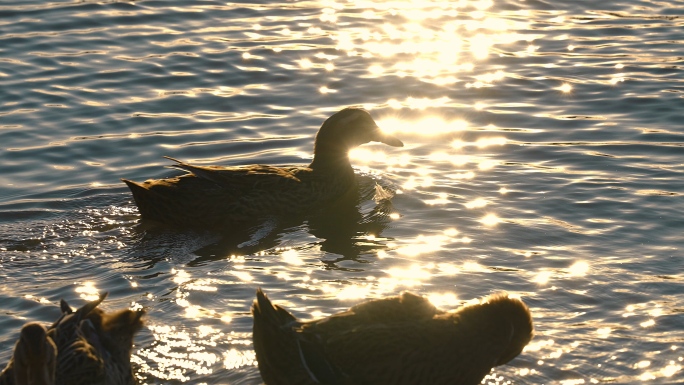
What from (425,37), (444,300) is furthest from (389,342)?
(425,37)

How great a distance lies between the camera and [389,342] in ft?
26.9

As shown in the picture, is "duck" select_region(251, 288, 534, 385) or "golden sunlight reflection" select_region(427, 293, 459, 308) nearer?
"duck" select_region(251, 288, 534, 385)

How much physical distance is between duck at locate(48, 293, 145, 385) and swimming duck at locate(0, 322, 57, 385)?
2.14ft

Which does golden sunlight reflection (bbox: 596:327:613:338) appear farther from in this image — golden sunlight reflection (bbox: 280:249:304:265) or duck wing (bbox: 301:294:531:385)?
golden sunlight reflection (bbox: 280:249:304:265)

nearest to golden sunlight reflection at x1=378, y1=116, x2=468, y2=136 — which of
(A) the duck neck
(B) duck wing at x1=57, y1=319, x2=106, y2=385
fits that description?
(A) the duck neck

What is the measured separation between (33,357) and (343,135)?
7.00 m

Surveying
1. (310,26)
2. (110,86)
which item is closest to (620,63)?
(310,26)

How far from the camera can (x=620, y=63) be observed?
59.9 feet

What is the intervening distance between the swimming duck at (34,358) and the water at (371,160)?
5.21ft

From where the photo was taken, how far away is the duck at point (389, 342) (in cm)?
804

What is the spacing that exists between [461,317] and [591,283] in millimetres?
2785

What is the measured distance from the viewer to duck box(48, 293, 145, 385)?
28.0 feet

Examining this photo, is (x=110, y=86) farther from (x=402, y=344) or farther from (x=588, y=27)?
(x=402, y=344)

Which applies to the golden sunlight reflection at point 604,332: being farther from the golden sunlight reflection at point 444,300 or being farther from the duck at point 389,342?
the duck at point 389,342
